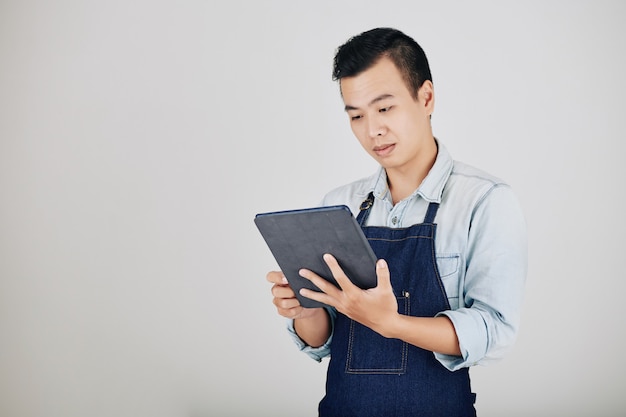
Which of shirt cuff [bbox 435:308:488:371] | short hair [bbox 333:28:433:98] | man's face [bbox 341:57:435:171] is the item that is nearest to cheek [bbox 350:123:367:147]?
man's face [bbox 341:57:435:171]

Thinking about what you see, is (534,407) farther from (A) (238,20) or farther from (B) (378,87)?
(A) (238,20)

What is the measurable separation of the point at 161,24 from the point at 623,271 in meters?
2.23

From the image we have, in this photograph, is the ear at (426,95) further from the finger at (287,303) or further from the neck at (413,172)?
the finger at (287,303)

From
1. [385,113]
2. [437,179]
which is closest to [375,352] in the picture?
[437,179]

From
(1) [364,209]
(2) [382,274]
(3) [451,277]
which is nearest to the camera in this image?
(2) [382,274]

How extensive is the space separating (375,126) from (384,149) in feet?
0.20

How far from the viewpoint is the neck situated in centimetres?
171

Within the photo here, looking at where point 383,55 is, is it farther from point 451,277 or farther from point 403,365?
point 403,365

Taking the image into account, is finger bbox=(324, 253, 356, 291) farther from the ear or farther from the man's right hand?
the ear

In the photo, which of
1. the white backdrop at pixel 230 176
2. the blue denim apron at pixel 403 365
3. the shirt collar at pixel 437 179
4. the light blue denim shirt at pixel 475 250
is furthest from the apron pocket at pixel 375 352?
the white backdrop at pixel 230 176

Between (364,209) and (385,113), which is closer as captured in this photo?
(385,113)

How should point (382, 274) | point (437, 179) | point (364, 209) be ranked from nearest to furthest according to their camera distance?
point (382, 274), point (437, 179), point (364, 209)

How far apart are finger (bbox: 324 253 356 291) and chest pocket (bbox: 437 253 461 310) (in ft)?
0.93

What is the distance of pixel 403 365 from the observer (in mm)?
1545
